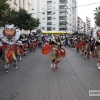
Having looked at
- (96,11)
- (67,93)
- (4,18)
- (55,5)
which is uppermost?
(55,5)

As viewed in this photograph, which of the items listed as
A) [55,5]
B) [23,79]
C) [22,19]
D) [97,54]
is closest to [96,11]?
[22,19]

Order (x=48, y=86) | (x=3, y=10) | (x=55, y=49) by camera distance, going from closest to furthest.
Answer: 1. (x=48, y=86)
2. (x=55, y=49)
3. (x=3, y=10)

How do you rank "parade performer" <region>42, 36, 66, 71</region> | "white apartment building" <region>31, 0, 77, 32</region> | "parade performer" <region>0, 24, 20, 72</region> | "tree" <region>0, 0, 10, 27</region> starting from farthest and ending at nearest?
"white apartment building" <region>31, 0, 77, 32</region> < "tree" <region>0, 0, 10, 27</region> < "parade performer" <region>42, 36, 66, 71</region> < "parade performer" <region>0, 24, 20, 72</region>

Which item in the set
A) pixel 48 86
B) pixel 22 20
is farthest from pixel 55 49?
pixel 22 20

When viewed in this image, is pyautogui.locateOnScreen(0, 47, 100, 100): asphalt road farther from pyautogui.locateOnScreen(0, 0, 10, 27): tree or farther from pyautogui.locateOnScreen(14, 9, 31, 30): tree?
pyautogui.locateOnScreen(14, 9, 31, 30): tree

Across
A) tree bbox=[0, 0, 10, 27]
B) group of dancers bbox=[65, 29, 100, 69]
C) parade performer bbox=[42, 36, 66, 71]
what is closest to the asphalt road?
parade performer bbox=[42, 36, 66, 71]

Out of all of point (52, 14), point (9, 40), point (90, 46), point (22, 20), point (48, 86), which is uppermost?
point (52, 14)

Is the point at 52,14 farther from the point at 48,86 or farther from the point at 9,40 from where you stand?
the point at 48,86

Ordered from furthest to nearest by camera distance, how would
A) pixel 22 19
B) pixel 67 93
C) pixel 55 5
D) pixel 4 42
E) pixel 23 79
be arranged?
1. pixel 55 5
2. pixel 22 19
3. pixel 4 42
4. pixel 23 79
5. pixel 67 93

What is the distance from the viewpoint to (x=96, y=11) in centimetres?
5122

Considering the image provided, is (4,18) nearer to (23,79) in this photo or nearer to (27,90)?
(23,79)

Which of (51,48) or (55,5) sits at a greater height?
(55,5)

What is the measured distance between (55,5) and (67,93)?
273ft

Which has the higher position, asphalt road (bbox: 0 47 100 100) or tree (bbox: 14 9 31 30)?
tree (bbox: 14 9 31 30)
